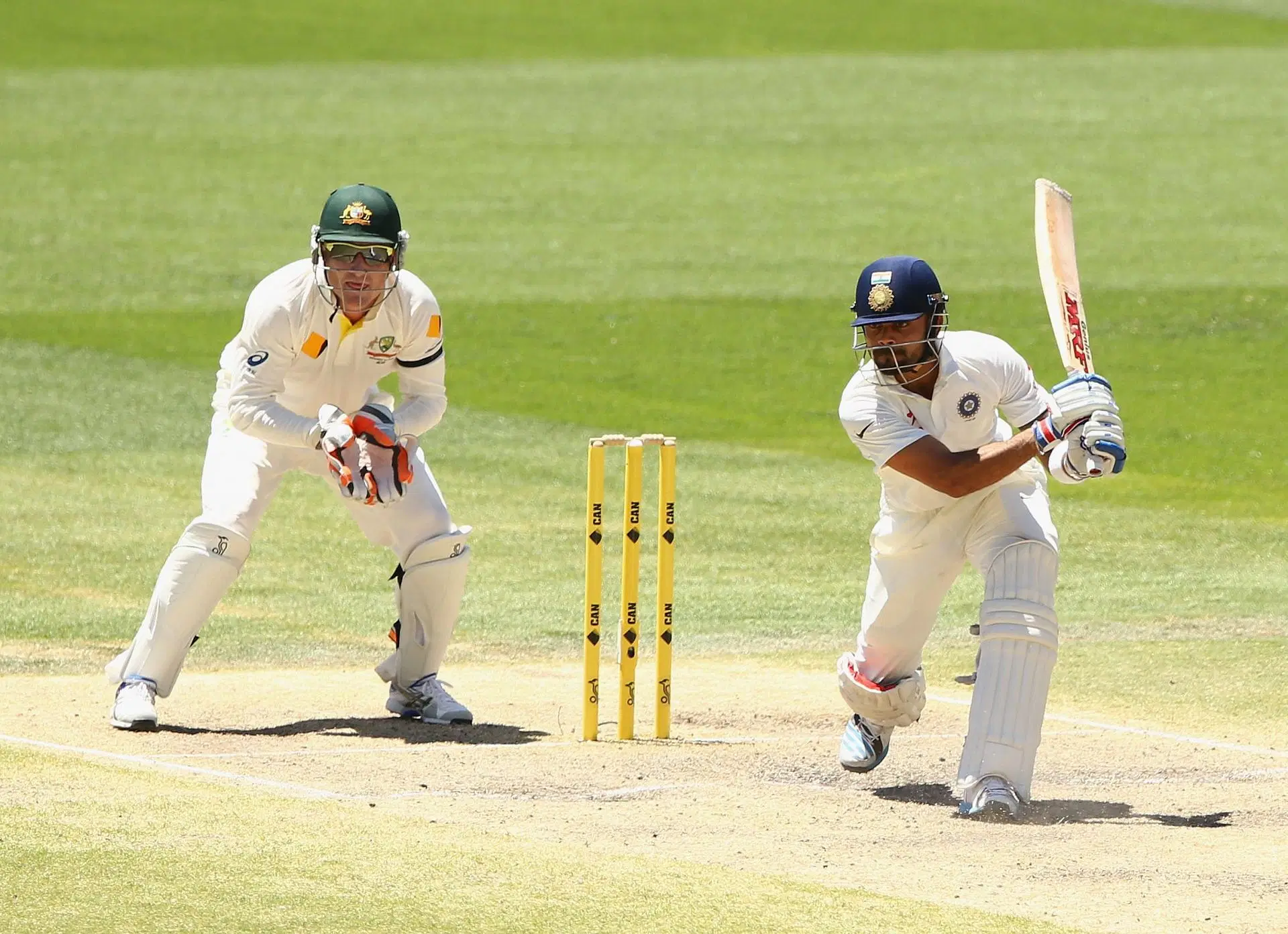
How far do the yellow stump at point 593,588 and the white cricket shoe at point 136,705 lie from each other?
148 cm

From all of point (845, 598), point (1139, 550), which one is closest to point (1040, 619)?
point (845, 598)

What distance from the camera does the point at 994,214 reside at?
2270 cm

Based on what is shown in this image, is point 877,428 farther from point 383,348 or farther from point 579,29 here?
point 579,29

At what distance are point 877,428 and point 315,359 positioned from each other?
2225mm

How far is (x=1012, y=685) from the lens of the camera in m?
6.21

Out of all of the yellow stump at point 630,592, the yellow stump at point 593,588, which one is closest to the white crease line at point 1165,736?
the yellow stump at point 630,592

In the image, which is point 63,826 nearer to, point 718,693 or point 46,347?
point 718,693

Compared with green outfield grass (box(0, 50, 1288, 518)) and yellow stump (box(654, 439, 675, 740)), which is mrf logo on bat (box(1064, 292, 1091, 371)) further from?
green outfield grass (box(0, 50, 1288, 518))

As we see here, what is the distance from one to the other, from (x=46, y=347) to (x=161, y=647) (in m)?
10.8

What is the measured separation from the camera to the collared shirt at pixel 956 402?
21.4 feet

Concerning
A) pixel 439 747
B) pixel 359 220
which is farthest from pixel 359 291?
pixel 439 747

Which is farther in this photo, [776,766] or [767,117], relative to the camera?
[767,117]

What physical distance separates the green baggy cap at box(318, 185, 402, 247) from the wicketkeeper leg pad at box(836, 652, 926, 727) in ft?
6.98

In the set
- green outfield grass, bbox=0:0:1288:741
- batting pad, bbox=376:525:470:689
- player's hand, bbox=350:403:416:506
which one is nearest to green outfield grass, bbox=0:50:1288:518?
green outfield grass, bbox=0:0:1288:741
